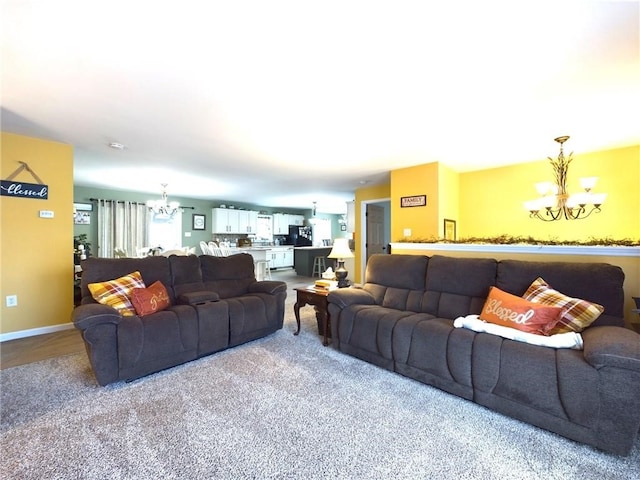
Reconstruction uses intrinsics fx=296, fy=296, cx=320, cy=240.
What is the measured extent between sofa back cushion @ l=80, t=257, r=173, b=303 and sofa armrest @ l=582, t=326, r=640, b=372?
3.50 meters

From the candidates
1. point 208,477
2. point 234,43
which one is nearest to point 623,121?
point 234,43

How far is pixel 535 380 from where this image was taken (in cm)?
176

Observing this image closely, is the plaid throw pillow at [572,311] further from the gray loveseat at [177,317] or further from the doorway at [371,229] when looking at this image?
the doorway at [371,229]

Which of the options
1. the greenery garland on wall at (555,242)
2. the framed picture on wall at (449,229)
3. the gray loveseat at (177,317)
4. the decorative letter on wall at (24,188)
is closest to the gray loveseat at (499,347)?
the greenery garland on wall at (555,242)

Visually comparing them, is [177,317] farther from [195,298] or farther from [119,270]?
[119,270]

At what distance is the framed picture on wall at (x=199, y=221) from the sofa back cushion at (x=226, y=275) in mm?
5156

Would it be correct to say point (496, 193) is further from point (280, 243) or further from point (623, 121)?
point (280, 243)

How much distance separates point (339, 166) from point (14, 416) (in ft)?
14.2

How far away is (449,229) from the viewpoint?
484 centimetres

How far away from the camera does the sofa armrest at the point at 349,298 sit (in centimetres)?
293

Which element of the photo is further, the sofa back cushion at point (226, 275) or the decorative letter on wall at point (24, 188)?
the sofa back cushion at point (226, 275)

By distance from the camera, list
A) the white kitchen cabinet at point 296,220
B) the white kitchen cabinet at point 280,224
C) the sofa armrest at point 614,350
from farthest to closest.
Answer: the white kitchen cabinet at point 296,220, the white kitchen cabinet at point 280,224, the sofa armrest at point 614,350

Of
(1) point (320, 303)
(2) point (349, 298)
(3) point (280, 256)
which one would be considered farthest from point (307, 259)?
(2) point (349, 298)

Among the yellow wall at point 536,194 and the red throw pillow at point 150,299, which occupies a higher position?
the yellow wall at point 536,194
